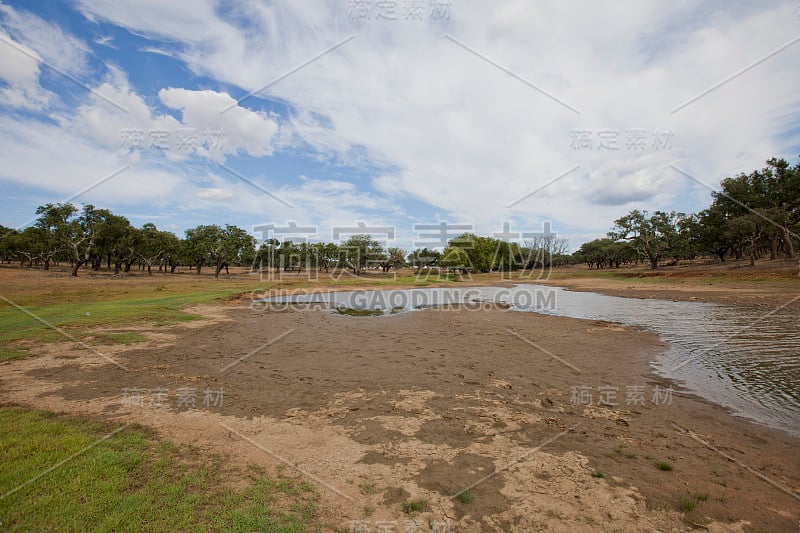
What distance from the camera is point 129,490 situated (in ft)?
13.3

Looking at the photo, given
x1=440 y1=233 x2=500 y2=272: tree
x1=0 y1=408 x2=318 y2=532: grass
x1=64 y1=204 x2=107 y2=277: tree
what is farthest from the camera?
x1=440 y1=233 x2=500 y2=272: tree

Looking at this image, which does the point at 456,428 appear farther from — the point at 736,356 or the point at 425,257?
the point at 425,257

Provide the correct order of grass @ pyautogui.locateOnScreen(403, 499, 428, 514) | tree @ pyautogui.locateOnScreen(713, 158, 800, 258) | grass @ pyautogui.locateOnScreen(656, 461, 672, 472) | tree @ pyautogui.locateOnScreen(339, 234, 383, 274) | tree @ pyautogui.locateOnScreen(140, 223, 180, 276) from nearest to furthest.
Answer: grass @ pyautogui.locateOnScreen(403, 499, 428, 514)
grass @ pyautogui.locateOnScreen(656, 461, 672, 472)
tree @ pyautogui.locateOnScreen(713, 158, 800, 258)
tree @ pyautogui.locateOnScreen(140, 223, 180, 276)
tree @ pyautogui.locateOnScreen(339, 234, 383, 274)

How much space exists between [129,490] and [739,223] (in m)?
59.0

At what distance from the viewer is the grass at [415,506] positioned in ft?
12.9

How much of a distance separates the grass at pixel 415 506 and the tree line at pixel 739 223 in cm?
5476

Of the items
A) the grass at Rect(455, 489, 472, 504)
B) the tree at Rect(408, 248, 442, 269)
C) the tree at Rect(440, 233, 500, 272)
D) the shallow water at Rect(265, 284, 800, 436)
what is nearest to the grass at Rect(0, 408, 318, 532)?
the grass at Rect(455, 489, 472, 504)

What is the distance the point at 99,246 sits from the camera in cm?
5319

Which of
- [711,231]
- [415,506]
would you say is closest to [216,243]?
[415,506]

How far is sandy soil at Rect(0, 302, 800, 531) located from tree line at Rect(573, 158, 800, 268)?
4584 cm

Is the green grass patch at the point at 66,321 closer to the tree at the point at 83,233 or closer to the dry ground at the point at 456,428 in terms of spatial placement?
the dry ground at the point at 456,428

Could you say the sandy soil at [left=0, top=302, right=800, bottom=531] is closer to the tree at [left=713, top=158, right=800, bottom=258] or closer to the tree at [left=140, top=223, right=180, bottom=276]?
the tree at [left=713, top=158, right=800, bottom=258]

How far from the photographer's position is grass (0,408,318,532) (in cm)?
356

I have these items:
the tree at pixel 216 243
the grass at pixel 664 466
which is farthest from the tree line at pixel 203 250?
the grass at pixel 664 466
